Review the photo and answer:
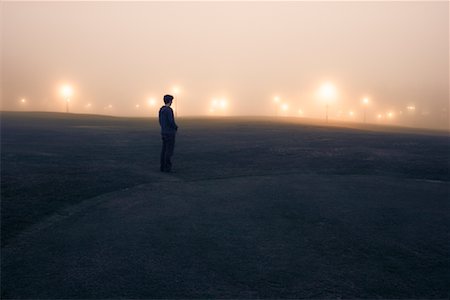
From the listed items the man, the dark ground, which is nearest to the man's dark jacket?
the man

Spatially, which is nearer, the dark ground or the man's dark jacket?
the dark ground

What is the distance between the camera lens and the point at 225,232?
6141mm

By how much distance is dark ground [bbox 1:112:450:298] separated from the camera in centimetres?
451

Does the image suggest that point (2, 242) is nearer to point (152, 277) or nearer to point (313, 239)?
point (152, 277)

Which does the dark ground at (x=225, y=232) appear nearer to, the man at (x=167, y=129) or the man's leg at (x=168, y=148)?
the man's leg at (x=168, y=148)

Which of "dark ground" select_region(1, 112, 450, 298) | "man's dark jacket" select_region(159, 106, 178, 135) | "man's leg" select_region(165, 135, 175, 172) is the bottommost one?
"dark ground" select_region(1, 112, 450, 298)

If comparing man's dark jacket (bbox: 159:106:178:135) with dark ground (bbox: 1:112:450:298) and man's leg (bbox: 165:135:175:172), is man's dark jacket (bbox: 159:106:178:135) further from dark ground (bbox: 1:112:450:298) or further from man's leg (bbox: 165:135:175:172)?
dark ground (bbox: 1:112:450:298)

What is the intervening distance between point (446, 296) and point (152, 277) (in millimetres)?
3518

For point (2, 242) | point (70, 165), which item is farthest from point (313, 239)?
point (70, 165)

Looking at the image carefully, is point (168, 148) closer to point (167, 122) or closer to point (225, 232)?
point (167, 122)

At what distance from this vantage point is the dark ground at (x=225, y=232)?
4508 mm

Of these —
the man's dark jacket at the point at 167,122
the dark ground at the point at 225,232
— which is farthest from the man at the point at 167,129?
the dark ground at the point at 225,232

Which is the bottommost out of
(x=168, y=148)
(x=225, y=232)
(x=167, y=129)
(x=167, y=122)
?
(x=225, y=232)

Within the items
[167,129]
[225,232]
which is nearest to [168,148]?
[167,129]
